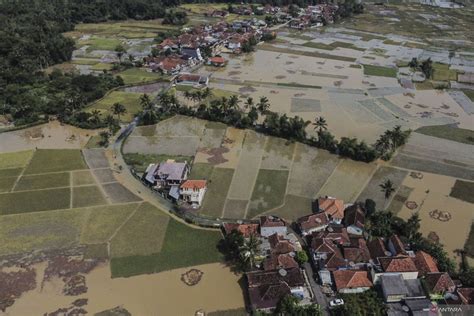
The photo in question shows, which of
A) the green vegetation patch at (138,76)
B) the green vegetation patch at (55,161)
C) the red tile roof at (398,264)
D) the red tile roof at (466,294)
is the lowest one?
the green vegetation patch at (138,76)

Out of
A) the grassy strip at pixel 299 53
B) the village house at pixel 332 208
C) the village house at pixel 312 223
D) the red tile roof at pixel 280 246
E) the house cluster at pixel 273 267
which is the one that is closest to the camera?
the house cluster at pixel 273 267

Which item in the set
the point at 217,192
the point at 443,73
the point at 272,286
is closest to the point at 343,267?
the point at 272,286

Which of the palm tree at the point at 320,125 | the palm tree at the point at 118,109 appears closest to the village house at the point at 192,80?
the palm tree at the point at 118,109

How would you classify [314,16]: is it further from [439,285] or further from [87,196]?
[439,285]

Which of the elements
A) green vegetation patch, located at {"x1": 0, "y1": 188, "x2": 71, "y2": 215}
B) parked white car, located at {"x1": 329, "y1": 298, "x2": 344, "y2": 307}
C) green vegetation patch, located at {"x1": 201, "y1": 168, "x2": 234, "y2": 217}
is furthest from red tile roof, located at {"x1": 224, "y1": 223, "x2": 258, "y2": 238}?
green vegetation patch, located at {"x1": 0, "y1": 188, "x2": 71, "y2": 215}

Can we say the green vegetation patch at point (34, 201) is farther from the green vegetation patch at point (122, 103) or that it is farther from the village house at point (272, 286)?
the village house at point (272, 286)

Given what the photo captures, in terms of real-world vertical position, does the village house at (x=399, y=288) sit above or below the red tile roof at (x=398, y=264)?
below
